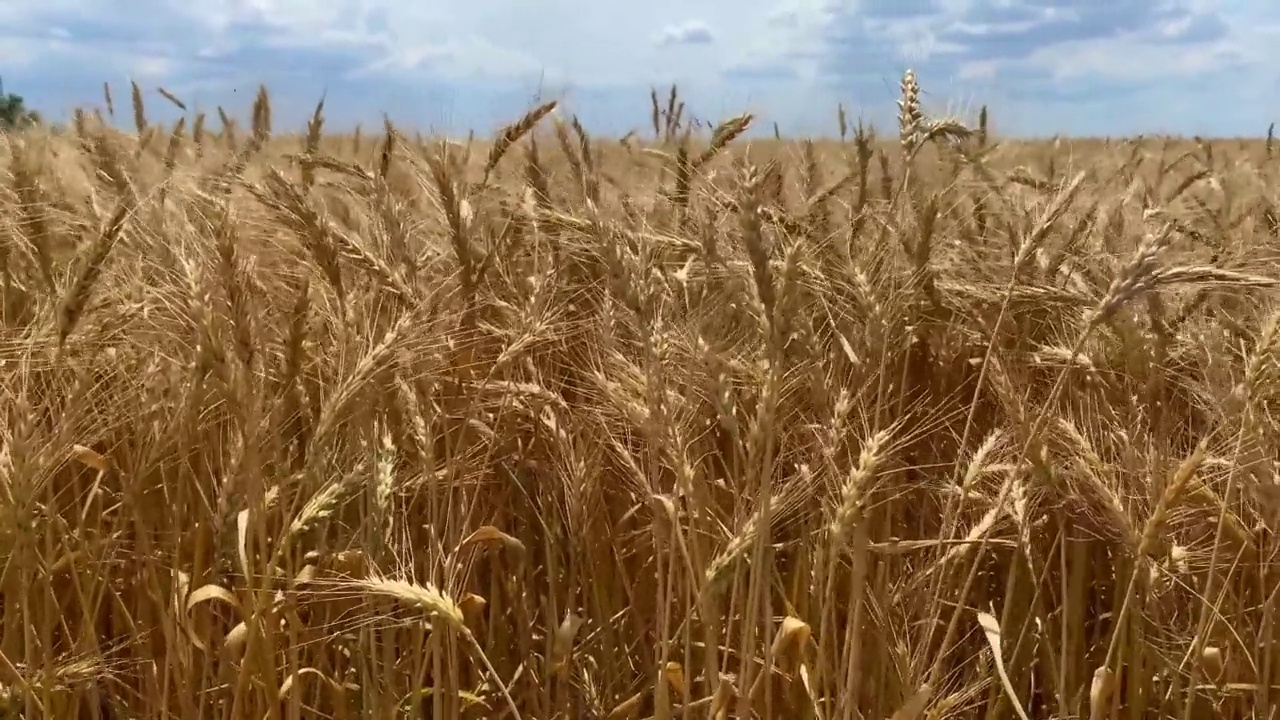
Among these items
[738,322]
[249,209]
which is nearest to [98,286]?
[249,209]

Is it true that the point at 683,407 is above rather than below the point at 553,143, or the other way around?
below

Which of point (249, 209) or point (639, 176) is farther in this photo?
point (639, 176)

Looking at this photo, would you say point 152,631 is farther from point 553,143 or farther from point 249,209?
point 553,143

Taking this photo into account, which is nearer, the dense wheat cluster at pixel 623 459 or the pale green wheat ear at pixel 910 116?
the dense wheat cluster at pixel 623 459

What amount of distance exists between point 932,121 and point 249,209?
1.33 metres

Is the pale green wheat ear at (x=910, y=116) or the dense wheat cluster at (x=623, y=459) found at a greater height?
the pale green wheat ear at (x=910, y=116)

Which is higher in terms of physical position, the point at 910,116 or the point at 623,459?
the point at 910,116

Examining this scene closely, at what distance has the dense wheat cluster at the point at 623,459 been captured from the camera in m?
1.29

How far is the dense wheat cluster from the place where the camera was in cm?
129

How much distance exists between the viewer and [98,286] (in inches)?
60.1

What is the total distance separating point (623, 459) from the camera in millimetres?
1535

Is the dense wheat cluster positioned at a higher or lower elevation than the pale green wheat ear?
lower

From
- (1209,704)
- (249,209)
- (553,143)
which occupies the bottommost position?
(1209,704)

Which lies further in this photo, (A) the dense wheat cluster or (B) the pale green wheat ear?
(B) the pale green wheat ear
